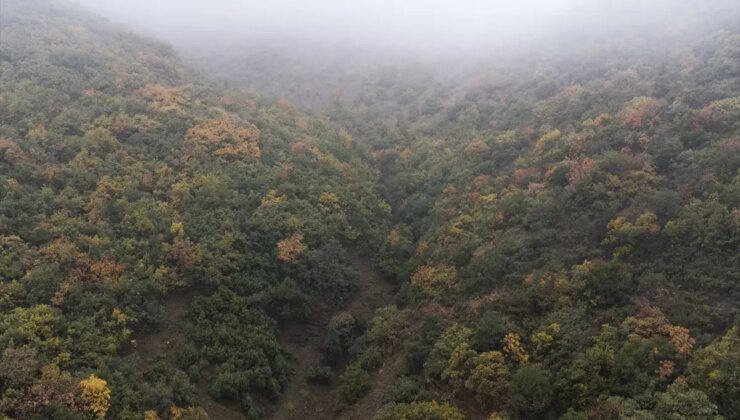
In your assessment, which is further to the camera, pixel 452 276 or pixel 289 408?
pixel 452 276

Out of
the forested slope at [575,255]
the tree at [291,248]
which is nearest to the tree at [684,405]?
the forested slope at [575,255]

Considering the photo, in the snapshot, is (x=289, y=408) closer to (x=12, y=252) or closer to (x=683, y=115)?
(x=12, y=252)

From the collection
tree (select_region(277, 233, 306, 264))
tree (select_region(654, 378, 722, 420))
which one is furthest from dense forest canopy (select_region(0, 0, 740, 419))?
tree (select_region(277, 233, 306, 264))

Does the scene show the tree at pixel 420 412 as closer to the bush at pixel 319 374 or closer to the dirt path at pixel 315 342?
the dirt path at pixel 315 342

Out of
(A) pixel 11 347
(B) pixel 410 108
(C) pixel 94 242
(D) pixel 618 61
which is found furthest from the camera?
(B) pixel 410 108

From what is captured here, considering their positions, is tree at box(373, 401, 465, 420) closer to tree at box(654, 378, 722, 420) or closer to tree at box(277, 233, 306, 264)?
tree at box(654, 378, 722, 420)

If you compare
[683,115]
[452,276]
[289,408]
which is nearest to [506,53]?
[683,115]

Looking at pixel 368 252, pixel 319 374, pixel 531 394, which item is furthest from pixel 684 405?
pixel 368 252
